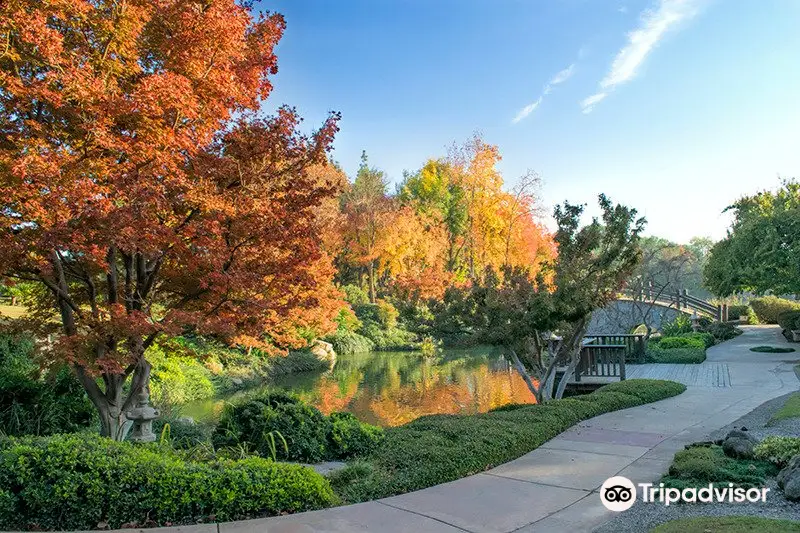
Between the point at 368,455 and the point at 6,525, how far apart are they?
3.30 metres

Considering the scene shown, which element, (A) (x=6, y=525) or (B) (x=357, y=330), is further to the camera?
(B) (x=357, y=330)

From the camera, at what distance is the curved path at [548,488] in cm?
418

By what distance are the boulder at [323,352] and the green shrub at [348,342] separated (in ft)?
11.5

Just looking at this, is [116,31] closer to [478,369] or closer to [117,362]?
[117,362]

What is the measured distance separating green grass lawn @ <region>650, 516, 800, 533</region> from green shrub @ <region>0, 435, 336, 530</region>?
282 centimetres

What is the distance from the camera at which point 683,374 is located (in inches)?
588

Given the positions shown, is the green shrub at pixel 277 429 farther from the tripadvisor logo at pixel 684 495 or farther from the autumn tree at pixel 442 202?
the autumn tree at pixel 442 202

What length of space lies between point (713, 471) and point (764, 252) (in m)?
18.7

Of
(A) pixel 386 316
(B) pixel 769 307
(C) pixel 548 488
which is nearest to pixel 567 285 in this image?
(C) pixel 548 488

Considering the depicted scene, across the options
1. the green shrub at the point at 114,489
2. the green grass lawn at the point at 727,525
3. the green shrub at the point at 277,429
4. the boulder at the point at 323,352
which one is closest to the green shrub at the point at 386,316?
the boulder at the point at 323,352

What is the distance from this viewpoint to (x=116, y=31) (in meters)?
5.79

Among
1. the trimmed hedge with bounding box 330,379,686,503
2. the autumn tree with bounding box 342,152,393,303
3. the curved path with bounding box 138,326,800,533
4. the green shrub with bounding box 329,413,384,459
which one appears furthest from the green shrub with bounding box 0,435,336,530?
the autumn tree with bounding box 342,152,393,303

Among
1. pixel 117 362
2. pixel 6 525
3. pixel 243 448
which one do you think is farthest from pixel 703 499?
pixel 117 362

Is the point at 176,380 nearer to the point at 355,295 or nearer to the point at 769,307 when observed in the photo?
the point at 355,295
